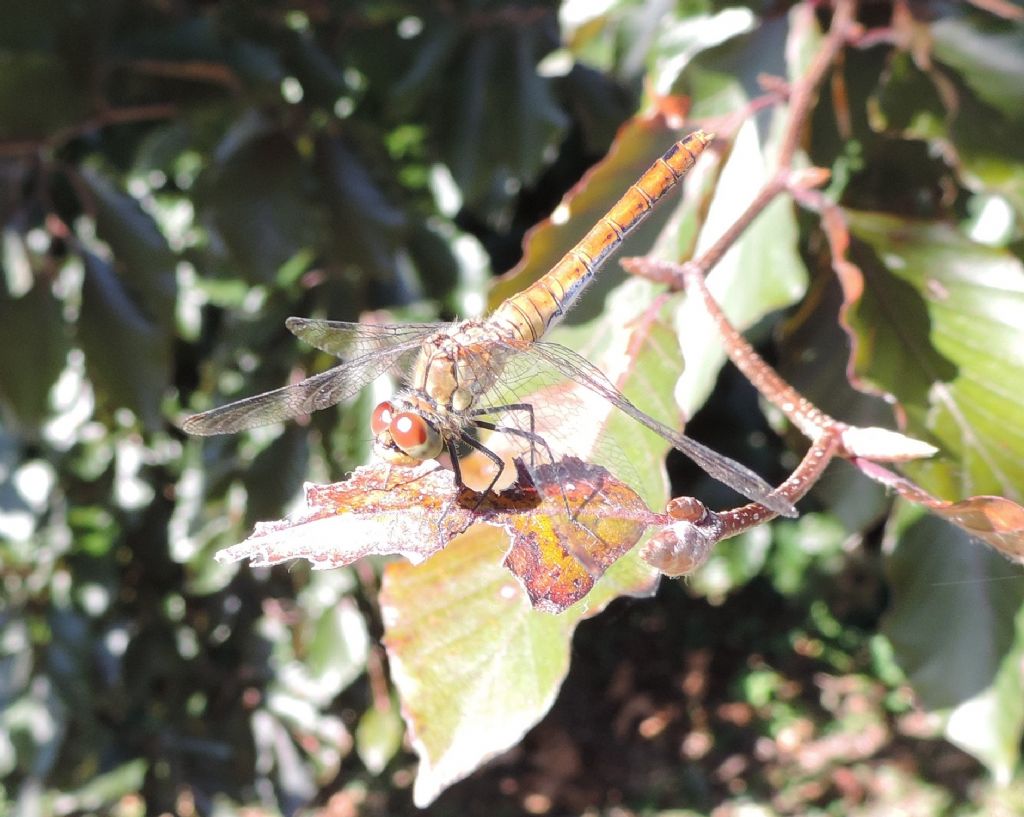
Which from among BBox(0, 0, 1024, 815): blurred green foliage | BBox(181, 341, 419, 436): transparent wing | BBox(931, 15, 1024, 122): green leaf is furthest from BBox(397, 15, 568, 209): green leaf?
BBox(181, 341, 419, 436): transparent wing

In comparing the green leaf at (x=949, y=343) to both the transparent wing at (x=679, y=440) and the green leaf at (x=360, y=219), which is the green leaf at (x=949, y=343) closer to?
the transparent wing at (x=679, y=440)

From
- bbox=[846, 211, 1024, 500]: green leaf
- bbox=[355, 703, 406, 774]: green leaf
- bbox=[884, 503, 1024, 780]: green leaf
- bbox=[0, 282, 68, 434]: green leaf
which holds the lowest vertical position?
bbox=[355, 703, 406, 774]: green leaf

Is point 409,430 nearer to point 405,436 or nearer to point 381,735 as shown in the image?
point 405,436

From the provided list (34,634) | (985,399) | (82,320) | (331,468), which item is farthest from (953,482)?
(34,634)

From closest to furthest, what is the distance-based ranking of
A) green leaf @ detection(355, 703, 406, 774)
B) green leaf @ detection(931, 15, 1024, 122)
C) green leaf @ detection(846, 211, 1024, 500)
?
green leaf @ detection(846, 211, 1024, 500), green leaf @ detection(931, 15, 1024, 122), green leaf @ detection(355, 703, 406, 774)

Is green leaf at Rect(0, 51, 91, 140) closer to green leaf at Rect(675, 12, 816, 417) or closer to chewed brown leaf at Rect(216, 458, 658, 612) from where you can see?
green leaf at Rect(675, 12, 816, 417)

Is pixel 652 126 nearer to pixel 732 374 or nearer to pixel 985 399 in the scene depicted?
pixel 985 399

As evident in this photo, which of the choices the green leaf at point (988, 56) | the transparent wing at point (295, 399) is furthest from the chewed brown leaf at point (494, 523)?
the green leaf at point (988, 56)
